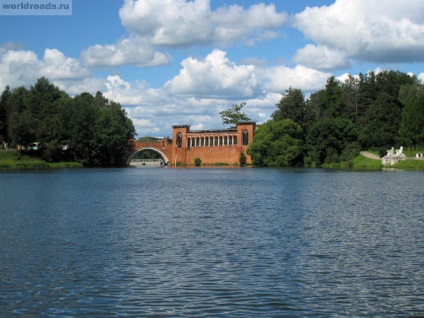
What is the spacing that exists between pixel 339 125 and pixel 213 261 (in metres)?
85.2

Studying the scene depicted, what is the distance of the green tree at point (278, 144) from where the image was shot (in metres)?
99.9

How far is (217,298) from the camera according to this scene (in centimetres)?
1248

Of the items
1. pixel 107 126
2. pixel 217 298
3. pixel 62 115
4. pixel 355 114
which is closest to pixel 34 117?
pixel 62 115

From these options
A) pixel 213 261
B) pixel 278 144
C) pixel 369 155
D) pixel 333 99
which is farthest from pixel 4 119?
pixel 213 261

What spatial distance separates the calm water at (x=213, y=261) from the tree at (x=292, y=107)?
2975 inches

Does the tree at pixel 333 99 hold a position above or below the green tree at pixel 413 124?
above

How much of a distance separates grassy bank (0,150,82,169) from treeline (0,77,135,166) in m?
1.43

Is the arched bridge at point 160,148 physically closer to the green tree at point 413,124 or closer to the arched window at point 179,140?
the arched window at point 179,140

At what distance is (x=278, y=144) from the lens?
101 meters

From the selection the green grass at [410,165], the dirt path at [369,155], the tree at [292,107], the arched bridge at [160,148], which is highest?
the tree at [292,107]

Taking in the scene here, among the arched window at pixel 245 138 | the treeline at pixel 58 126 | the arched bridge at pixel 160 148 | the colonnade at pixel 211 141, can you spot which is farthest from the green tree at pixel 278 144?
the arched bridge at pixel 160 148

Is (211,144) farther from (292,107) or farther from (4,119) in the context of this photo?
(4,119)

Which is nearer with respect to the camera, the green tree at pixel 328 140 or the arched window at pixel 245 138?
the green tree at pixel 328 140

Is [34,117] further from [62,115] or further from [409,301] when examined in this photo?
[409,301]
